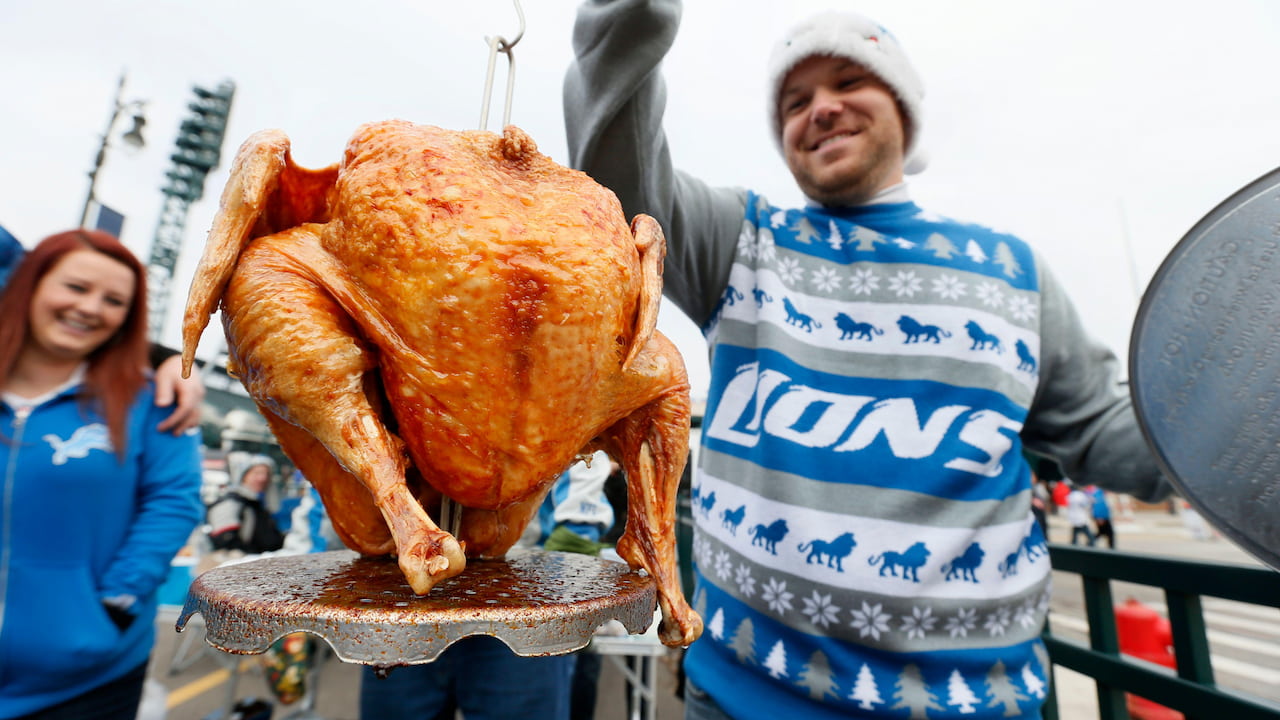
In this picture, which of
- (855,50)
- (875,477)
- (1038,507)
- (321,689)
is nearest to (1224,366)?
(875,477)

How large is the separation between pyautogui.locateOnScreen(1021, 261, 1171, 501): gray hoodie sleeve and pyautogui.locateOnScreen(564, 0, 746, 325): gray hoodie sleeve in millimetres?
1191

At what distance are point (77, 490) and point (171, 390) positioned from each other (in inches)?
15.7

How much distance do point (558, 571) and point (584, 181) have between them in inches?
24.5

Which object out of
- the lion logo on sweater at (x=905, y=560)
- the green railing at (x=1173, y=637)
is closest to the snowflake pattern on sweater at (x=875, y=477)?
the lion logo on sweater at (x=905, y=560)

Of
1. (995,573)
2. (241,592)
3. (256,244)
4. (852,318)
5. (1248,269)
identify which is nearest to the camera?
(241,592)

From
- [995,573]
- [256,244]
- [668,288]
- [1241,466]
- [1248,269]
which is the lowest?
[995,573]

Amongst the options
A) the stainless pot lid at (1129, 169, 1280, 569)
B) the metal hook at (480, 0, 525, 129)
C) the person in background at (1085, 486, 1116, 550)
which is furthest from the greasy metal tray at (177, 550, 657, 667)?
the person in background at (1085, 486, 1116, 550)

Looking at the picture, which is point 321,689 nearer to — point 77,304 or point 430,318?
point 77,304

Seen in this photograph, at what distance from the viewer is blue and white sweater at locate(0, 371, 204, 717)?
5.77ft

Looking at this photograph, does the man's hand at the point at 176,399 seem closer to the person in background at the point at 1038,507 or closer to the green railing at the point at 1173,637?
the person in background at the point at 1038,507

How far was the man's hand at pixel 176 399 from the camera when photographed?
208cm

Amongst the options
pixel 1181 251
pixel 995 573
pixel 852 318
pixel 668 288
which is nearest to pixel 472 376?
pixel 1181 251

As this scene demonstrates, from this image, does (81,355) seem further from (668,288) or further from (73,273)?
(668,288)

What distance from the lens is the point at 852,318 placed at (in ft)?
6.42
